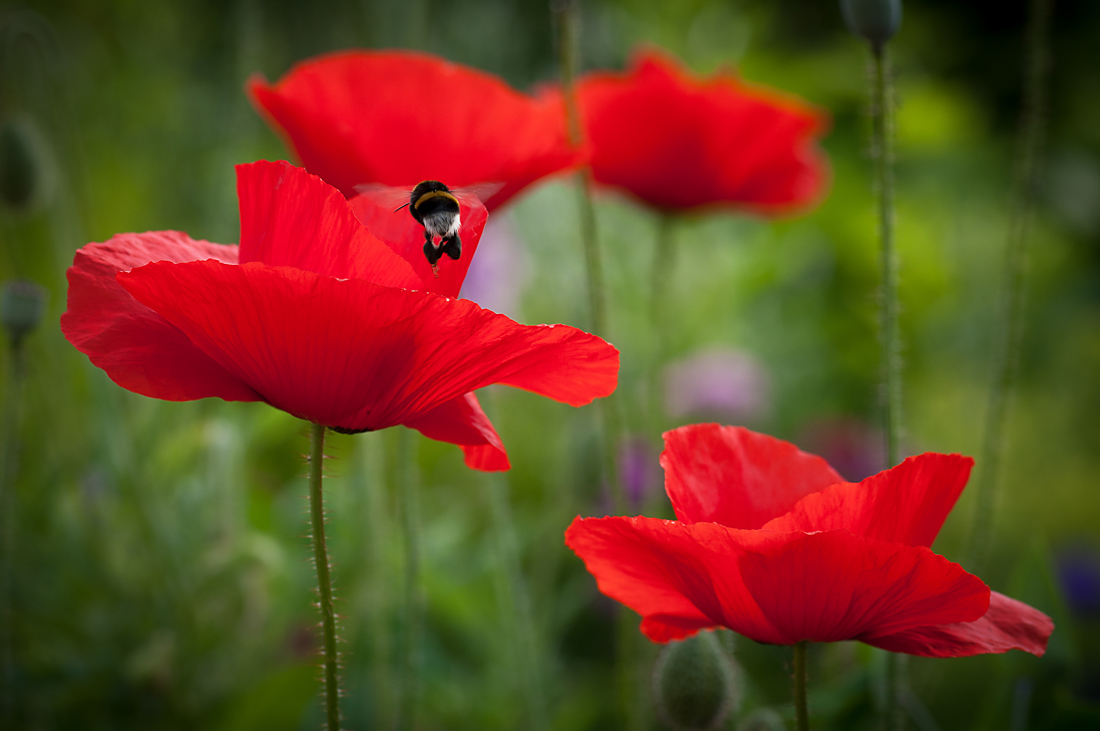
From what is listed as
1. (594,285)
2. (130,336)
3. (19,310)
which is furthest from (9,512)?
(594,285)

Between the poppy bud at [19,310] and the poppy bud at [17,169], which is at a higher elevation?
the poppy bud at [17,169]

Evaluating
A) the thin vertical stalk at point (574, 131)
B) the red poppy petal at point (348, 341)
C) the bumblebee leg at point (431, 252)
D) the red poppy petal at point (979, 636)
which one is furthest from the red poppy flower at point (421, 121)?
the red poppy petal at point (979, 636)

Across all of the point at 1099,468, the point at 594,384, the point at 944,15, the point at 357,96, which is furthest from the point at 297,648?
the point at 944,15

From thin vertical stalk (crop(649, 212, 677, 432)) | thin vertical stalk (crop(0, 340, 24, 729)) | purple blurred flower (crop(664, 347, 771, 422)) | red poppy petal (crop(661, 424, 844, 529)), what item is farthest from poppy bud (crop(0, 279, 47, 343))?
purple blurred flower (crop(664, 347, 771, 422))

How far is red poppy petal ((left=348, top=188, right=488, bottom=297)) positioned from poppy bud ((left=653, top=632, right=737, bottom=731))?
0.23 meters

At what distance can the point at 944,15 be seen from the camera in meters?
3.11

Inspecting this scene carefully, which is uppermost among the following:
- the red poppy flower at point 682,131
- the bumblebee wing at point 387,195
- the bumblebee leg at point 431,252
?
the red poppy flower at point 682,131

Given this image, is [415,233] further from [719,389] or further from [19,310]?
[719,389]

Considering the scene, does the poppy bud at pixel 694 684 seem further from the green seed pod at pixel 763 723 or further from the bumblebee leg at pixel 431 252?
the bumblebee leg at pixel 431 252

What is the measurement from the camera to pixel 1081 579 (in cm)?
141

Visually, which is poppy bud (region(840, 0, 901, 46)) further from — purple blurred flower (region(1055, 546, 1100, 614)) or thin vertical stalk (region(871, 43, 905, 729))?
purple blurred flower (region(1055, 546, 1100, 614))

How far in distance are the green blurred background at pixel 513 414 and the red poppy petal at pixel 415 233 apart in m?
0.19

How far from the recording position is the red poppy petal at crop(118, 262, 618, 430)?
1.00ft

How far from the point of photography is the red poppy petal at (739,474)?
0.36 metres
